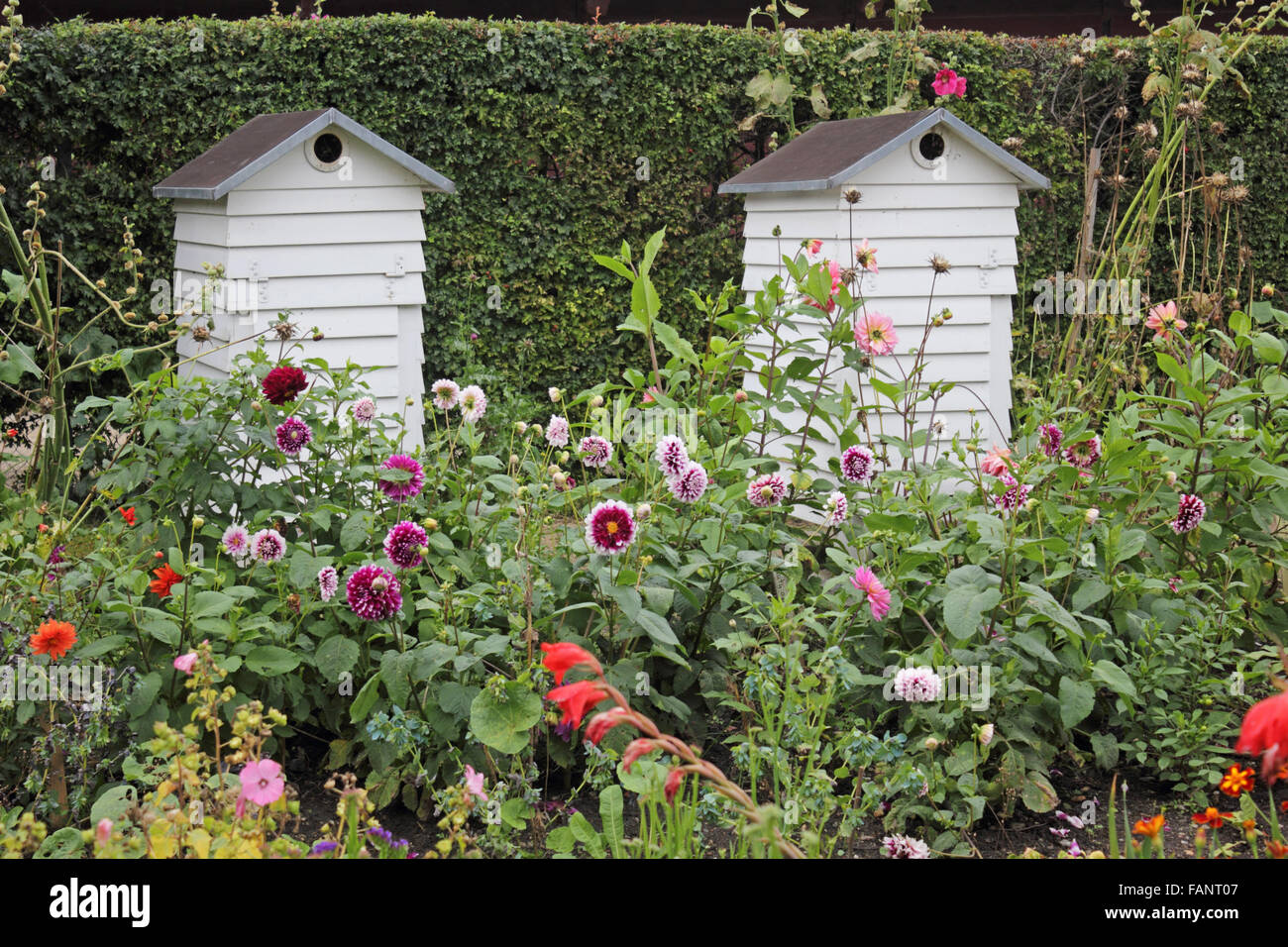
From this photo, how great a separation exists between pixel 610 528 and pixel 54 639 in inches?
38.5

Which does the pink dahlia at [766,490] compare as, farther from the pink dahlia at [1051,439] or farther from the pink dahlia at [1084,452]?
the pink dahlia at [1084,452]

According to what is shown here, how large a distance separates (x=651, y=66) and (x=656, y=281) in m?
1.05

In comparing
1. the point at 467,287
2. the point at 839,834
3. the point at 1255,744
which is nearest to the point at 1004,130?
the point at 467,287

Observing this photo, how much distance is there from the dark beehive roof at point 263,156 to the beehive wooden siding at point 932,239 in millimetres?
1338

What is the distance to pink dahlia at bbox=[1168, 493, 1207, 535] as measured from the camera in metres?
2.58

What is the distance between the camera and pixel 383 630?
7.71 ft

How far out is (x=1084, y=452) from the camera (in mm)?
2793

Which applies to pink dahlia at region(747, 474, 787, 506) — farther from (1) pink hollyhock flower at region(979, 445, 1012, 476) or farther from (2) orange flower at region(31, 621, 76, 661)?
(2) orange flower at region(31, 621, 76, 661)

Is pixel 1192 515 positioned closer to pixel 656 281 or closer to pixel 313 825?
pixel 313 825

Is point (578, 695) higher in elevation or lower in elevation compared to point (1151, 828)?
higher

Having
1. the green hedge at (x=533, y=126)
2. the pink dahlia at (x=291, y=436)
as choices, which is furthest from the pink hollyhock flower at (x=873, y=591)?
the green hedge at (x=533, y=126)

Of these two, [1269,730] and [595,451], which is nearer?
[1269,730]

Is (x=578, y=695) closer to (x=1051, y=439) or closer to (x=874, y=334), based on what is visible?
(x=1051, y=439)

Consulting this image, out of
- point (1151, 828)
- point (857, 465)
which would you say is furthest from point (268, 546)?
point (1151, 828)
